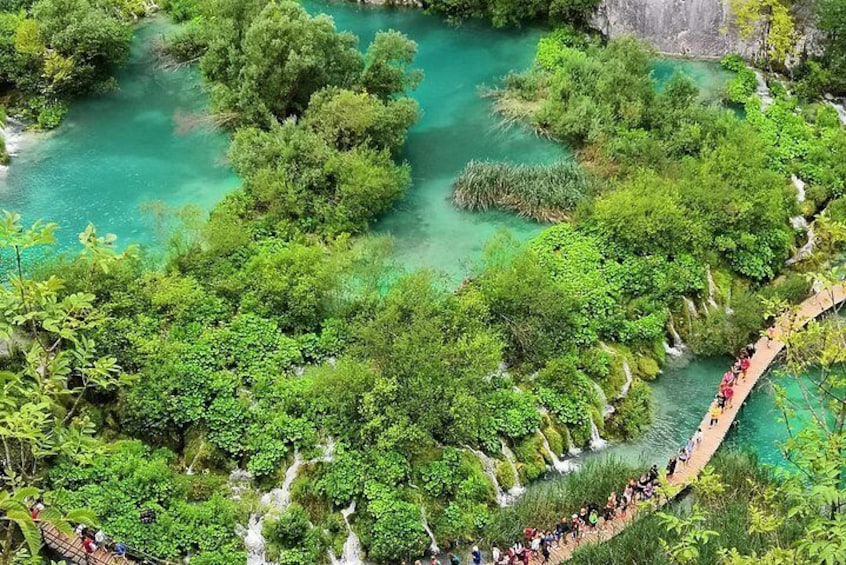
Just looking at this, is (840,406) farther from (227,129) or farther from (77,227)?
(227,129)

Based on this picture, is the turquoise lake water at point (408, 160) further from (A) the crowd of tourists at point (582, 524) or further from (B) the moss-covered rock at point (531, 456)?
(B) the moss-covered rock at point (531, 456)

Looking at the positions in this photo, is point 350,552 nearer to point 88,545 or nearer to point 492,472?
point 492,472

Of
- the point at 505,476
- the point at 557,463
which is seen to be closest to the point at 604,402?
the point at 557,463

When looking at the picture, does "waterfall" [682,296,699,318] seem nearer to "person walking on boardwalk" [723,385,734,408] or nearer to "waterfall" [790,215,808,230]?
"person walking on boardwalk" [723,385,734,408]

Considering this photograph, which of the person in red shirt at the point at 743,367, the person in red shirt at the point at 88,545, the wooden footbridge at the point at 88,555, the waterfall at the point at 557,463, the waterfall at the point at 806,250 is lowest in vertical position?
the waterfall at the point at 557,463

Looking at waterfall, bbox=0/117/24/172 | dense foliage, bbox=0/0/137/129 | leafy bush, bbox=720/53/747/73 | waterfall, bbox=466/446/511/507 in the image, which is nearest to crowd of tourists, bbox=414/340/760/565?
waterfall, bbox=466/446/511/507

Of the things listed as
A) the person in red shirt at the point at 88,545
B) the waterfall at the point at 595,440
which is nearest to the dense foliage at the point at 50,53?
the person in red shirt at the point at 88,545
